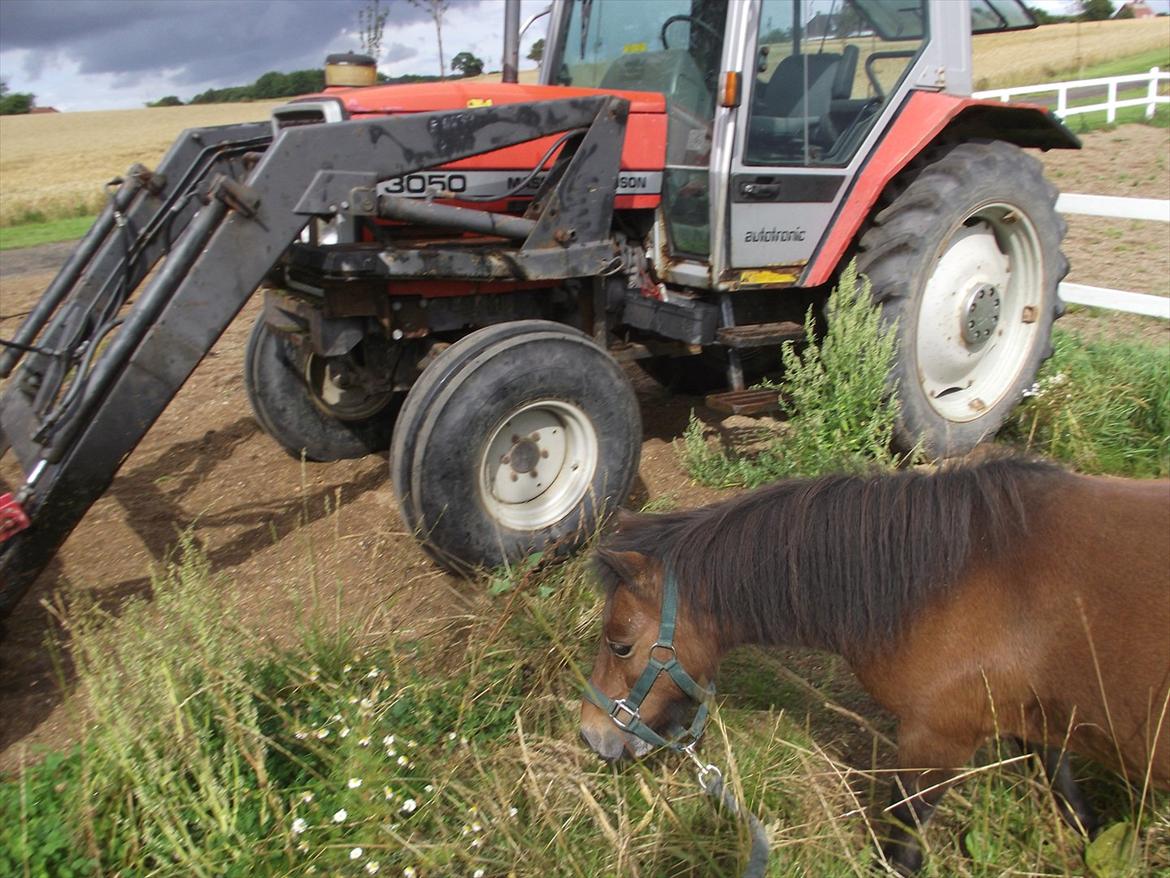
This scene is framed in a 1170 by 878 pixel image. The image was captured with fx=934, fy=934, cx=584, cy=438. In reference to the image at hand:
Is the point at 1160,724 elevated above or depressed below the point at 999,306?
below

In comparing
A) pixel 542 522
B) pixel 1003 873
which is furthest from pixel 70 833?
pixel 1003 873

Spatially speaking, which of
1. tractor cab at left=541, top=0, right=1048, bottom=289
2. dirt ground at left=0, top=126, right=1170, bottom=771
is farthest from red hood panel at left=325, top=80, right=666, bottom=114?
dirt ground at left=0, top=126, right=1170, bottom=771

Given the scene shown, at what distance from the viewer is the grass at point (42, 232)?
1549 centimetres

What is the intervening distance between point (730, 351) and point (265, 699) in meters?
2.56

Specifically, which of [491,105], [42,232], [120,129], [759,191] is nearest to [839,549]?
[759,191]

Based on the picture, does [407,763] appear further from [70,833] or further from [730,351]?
[730,351]

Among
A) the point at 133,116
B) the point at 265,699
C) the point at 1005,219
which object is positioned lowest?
the point at 265,699

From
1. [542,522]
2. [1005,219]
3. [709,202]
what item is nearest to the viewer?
[542,522]

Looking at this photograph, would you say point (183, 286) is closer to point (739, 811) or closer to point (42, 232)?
point (739, 811)

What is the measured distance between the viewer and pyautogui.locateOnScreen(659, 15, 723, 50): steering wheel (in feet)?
13.2

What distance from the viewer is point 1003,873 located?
2199mm

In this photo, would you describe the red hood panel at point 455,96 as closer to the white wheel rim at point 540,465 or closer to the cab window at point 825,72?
the cab window at point 825,72

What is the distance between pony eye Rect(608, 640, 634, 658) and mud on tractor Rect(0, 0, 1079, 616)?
3.85 feet

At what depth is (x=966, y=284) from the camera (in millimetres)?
4527
